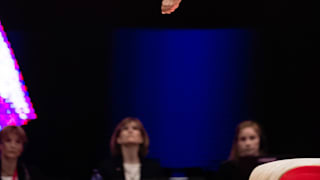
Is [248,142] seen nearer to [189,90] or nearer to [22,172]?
[22,172]

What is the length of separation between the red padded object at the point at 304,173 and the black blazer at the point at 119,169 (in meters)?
2.07

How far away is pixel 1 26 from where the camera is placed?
457 centimetres

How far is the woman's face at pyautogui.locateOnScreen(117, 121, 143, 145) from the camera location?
382 centimetres

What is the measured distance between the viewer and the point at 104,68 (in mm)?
5223

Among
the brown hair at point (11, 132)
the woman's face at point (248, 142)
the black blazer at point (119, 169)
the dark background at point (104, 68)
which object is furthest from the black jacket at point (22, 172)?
the woman's face at point (248, 142)

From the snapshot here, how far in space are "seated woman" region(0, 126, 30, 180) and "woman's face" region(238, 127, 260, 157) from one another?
1404mm

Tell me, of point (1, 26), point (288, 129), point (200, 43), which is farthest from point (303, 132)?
point (1, 26)

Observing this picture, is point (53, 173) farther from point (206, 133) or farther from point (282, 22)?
point (282, 22)

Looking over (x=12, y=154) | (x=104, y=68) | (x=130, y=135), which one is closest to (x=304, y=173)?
(x=130, y=135)

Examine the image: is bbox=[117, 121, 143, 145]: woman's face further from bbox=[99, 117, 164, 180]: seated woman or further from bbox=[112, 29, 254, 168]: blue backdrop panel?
bbox=[112, 29, 254, 168]: blue backdrop panel

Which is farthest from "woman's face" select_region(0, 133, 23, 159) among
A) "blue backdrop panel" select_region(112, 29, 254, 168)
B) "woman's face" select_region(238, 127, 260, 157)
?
"blue backdrop panel" select_region(112, 29, 254, 168)

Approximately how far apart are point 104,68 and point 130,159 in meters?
1.60

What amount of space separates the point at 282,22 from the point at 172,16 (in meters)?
0.97

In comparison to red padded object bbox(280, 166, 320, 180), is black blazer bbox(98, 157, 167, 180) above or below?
below
